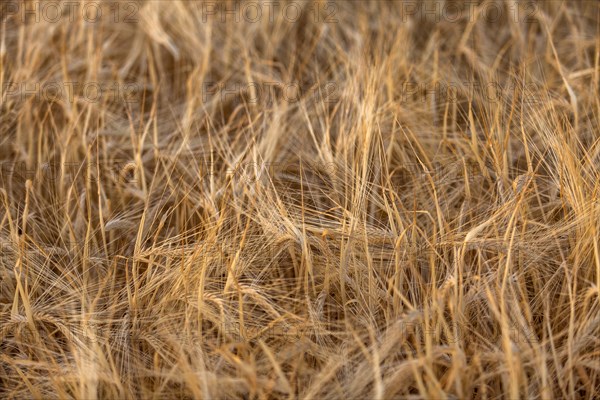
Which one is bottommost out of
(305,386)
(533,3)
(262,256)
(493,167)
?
(305,386)

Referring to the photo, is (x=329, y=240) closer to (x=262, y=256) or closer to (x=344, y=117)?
(x=262, y=256)

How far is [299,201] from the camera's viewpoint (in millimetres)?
1597

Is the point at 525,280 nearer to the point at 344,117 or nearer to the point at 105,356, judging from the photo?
→ the point at 344,117

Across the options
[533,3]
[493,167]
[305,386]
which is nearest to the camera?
[305,386]

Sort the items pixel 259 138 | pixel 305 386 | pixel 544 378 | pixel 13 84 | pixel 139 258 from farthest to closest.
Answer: pixel 13 84 < pixel 259 138 < pixel 139 258 < pixel 305 386 < pixel 544 378

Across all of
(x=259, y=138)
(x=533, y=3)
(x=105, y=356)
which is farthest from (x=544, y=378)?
(x=533, y=3)

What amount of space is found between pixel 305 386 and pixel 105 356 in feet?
1.20

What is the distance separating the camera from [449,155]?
168 cm

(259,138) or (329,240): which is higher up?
(259,138)

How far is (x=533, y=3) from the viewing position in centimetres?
216

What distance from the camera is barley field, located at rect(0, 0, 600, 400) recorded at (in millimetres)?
1289

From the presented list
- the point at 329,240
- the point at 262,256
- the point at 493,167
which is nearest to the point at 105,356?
the point at 262,256

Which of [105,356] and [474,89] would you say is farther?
[474,89]

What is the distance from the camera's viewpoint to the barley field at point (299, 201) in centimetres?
129
